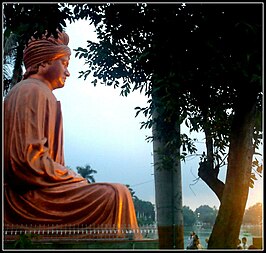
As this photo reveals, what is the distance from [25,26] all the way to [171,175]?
479cm

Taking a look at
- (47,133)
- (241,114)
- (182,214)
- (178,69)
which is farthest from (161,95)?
(182,214)

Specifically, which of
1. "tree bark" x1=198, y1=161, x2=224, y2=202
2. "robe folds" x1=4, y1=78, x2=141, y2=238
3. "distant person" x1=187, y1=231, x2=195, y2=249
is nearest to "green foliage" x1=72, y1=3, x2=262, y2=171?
"tree bark" x1=198, y1=161, x2=224, y2=202

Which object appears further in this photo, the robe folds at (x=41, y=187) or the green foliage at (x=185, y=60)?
the robe folds at (x=41, y=187)

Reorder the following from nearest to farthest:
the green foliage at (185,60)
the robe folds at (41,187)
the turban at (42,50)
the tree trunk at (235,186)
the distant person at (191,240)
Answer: the green foliage at (185,60)
the robe folds at (41,187)
the tree trunk at (235,186)
the turban at (42,50)
the distant person at (191,240)

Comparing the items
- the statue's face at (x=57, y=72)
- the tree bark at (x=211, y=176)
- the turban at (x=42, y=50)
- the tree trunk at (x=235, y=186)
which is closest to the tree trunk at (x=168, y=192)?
the tree bark at (x=211, y=176)

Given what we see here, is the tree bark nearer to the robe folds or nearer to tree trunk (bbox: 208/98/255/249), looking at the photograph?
tree trunk (bbox: 208/98/255/249)

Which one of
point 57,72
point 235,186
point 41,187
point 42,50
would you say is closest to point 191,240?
point 235,186

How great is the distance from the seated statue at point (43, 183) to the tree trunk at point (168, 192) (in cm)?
228

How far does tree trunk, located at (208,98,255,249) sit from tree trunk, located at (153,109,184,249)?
1.97 meters

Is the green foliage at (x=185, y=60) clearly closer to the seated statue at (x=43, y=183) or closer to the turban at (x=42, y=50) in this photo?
the turban at (x=42, y=50)

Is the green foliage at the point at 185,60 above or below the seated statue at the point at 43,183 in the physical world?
above

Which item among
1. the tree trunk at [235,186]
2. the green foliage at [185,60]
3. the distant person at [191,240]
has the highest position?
the green foliage at [185,60]

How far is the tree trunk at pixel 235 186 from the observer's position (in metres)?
6.88

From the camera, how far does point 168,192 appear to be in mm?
9336
